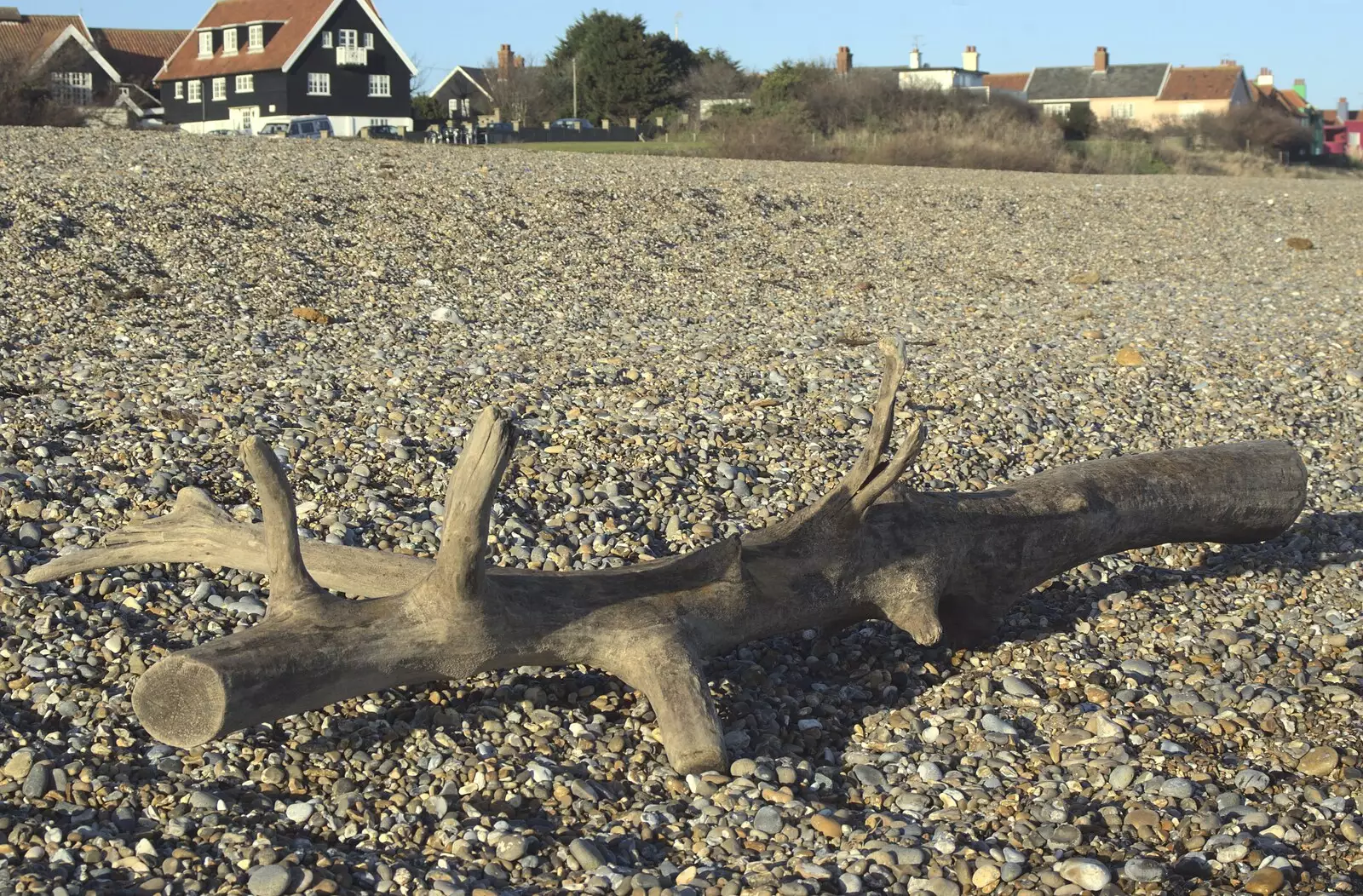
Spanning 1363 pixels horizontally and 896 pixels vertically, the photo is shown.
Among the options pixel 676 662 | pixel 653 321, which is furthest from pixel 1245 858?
pixel 653 321

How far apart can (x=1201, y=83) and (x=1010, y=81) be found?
38.1ft

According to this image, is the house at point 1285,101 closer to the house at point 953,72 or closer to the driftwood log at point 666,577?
the house at point 953,72

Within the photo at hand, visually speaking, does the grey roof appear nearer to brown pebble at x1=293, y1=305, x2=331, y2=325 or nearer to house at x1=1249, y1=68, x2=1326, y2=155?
house at x1=1249, y1=68, x2=1326, y2=155

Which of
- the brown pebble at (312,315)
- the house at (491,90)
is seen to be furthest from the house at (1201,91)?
the brown pebble at (312,315)

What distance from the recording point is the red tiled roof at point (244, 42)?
40.5 m

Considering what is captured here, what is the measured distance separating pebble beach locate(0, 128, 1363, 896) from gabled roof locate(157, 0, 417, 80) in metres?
30.7

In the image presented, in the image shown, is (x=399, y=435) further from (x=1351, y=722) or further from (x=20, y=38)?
(x=20, y=38)

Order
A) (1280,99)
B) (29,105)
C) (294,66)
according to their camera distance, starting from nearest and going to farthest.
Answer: (29,105) < (294,66) < (1280,99)

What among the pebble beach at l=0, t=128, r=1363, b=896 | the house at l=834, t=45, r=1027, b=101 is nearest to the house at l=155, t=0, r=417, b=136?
the house at l=834, t=45, r=1027, b=101

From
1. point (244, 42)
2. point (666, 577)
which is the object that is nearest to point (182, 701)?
point (666, 577)

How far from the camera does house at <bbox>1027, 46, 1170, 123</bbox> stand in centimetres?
6212

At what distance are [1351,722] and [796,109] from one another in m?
26.0

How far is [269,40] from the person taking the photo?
41.4m

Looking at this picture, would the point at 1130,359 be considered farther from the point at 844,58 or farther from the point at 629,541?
the point at 844,58
